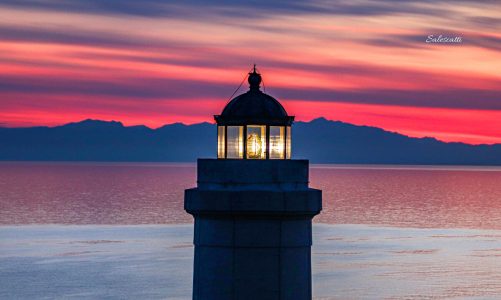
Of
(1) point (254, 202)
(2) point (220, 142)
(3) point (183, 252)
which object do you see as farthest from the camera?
(3) point (183, 252)

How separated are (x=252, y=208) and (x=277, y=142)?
1.85ft

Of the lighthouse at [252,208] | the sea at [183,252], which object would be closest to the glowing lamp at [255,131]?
the lighthouse at [252,208]

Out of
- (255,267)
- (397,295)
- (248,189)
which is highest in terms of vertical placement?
(248,189)

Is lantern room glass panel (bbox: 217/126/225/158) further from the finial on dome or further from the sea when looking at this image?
the sea

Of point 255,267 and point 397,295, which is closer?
point 255,267

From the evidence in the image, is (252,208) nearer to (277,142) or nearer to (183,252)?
(277,142)

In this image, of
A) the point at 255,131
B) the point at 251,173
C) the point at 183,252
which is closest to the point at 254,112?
the point at 255,131

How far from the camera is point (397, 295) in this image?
2132 inches

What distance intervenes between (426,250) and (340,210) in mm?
42589

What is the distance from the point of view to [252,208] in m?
7.94

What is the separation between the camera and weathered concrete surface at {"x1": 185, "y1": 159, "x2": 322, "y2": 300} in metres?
7.95

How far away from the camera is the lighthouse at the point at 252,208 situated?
7.95 metres

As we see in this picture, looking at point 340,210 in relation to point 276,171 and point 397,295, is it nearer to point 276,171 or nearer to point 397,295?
point 397,295

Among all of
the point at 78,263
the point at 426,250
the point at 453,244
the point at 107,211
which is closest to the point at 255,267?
the point at 78,263
